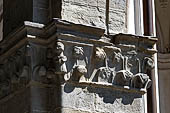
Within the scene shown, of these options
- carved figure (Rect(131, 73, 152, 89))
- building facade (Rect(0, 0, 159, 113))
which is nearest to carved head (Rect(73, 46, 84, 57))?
building facade (Rect(0, 0, 159, 113))

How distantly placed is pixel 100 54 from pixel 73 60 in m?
0.21

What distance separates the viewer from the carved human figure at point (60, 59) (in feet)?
12.6

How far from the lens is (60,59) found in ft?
12.7

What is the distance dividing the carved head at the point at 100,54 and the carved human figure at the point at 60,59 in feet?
0.84

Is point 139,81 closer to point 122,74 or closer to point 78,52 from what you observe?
point 122,74

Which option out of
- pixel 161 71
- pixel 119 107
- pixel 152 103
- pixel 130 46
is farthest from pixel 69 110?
pixel 161 71

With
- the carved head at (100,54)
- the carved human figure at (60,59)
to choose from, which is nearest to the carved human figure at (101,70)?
the carved head at (100,54)

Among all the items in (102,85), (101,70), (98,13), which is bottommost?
(102,85)

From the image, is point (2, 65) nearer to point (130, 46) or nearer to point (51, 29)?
point (51, 29)

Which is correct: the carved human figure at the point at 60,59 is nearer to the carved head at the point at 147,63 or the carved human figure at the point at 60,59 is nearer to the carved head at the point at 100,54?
the carved head at the point at 100,54

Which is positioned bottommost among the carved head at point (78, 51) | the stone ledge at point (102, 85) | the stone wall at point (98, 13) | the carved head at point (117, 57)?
the stone ledge at point (102, 85)

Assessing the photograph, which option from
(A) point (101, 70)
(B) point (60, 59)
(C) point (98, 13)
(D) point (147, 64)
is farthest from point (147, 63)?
(B) point (60, 59)

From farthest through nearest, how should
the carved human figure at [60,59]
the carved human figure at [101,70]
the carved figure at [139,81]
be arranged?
the carved figure at [139,81] < the carved human figure at [101,70] < the carved human figure at [60,59]

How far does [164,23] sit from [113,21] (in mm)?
7746
